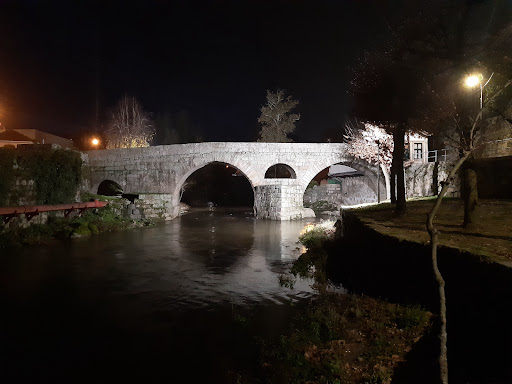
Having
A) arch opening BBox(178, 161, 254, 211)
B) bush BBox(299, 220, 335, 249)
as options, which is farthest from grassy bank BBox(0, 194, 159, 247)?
arch opening BBox(178, 161, 254, 211)

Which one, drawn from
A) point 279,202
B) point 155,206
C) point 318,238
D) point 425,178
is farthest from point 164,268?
point 425,178

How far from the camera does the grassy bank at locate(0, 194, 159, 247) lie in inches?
589

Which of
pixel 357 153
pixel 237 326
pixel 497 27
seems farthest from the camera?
pixel 357 153

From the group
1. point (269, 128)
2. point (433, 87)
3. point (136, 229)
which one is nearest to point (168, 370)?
point (433, 87)

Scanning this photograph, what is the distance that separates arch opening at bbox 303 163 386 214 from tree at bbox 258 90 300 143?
715 centimetres

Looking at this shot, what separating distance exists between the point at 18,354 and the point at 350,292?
6.40 metres

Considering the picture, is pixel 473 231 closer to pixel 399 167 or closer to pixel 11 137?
pixel 399 167

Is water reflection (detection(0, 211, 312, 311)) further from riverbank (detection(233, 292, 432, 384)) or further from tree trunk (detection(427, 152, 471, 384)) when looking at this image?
tree trunk (detection(427, 152, 471, 384))

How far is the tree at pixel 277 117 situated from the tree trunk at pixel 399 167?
28053 mm

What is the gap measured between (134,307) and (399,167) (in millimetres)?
9417

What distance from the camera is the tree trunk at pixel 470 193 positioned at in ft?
25.7

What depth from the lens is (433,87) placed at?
10188 mm

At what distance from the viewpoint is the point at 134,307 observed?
7.66 metres

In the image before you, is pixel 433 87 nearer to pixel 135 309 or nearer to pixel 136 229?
pixel 135 309
